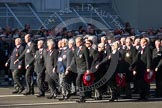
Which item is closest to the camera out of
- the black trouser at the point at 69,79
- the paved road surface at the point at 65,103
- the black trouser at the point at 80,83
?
the paved road surface at the point at 65,103

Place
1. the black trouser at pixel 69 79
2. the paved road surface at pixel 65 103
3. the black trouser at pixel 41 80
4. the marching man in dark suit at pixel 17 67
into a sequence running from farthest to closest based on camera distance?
the marching man in dark suit at pixel 17 67 → the black trouser at pixel 41 80 → the black trouser at pixel 69 79 → the paved road surface at pixel 65 103

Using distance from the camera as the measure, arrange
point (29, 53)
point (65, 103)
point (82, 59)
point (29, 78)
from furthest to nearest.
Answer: point (29, 53) → point (29, 78) → point (82, 59) → point (65, 103)

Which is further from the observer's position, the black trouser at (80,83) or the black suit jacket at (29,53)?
the black suit jacket at (29,53)

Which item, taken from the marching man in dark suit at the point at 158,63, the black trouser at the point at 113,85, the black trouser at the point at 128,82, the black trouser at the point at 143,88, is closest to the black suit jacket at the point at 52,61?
the black trouser at the point at 113,85

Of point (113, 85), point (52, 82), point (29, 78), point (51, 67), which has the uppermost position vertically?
Result: point (51, 67)

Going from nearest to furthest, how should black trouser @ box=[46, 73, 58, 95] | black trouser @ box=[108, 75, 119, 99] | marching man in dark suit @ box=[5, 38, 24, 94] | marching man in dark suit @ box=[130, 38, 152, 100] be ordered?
black trouser @ box=[108, 75, 119, 99] < black trouser @ box=[46, 73, 58, 95] < marching man in dark suit @ box=[130, 38, 152, 100] < marching man in dark suit @ box=[5, 38, 24, 94]

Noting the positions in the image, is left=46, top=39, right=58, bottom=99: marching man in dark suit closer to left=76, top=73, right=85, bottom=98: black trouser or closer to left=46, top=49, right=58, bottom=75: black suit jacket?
left=46, top=49, right=58, bottom=75: black suit jacket

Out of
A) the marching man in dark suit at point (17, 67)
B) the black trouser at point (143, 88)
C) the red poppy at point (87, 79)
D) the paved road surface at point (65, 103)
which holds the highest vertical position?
the marching man in dark suit at point (17, 67)

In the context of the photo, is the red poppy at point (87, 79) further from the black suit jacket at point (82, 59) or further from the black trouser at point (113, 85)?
the black trouser at point (113, 85)

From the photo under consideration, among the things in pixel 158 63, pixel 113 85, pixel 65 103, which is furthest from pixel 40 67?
pixel 158 63

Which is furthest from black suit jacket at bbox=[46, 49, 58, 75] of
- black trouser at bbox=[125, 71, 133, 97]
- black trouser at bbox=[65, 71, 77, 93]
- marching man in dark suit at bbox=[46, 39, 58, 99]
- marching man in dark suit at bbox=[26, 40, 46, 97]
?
black trouser at bbox=[125, 71, 133, 97]

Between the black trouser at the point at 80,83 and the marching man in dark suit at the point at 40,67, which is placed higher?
the marching man in dark suit at the point at 40,67

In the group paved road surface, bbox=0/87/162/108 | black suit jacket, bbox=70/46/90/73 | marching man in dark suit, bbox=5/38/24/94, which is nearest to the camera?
paved road surface, bbox=0/87/162/108

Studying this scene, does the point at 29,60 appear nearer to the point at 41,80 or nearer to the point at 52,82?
the point at 41,80
